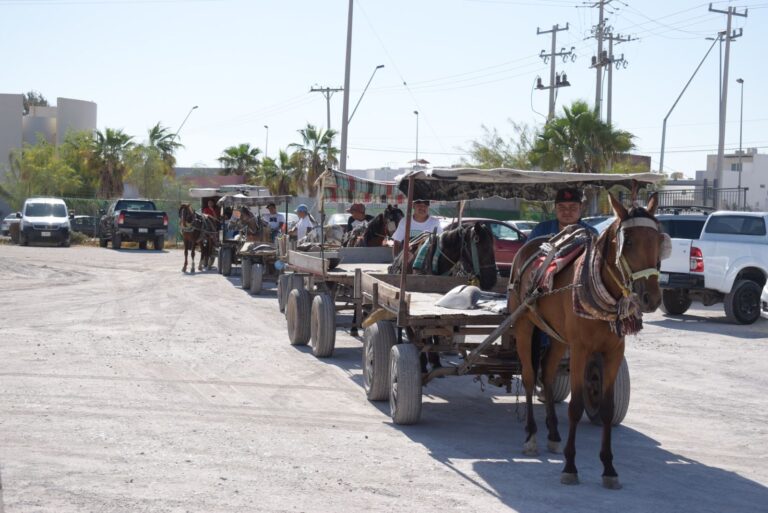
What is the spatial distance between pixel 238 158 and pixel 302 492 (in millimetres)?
65658

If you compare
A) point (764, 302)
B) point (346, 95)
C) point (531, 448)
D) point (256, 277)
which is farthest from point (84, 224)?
point (531, 448)

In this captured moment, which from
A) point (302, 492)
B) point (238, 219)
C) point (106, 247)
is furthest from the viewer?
point (106, 247)

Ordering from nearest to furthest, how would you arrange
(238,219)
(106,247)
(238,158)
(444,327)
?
(444,327) → (238,219) → (106,247) → (238,158)

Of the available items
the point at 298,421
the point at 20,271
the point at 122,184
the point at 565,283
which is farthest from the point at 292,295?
the point at 122,184

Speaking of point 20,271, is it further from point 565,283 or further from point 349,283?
point 565,283

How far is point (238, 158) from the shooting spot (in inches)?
2813

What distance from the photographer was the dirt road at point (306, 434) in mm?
6984

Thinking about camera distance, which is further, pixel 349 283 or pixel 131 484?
pixel 349 283

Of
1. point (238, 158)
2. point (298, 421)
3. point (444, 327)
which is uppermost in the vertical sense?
point (238, 158)

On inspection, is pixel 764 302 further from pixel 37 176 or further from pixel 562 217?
pixel 37 176

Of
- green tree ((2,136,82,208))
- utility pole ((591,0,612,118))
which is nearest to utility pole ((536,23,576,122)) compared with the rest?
utility pole ((591,0,612,118))

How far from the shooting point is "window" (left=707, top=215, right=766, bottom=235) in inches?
758

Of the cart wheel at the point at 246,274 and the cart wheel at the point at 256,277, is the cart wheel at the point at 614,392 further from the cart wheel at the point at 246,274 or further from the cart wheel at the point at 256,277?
the cart wheel at the point at 246,274

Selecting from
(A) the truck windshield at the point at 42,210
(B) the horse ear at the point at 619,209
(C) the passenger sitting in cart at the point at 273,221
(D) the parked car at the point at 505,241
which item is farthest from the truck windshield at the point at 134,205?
(B) the horse ear at the point at 619,209
